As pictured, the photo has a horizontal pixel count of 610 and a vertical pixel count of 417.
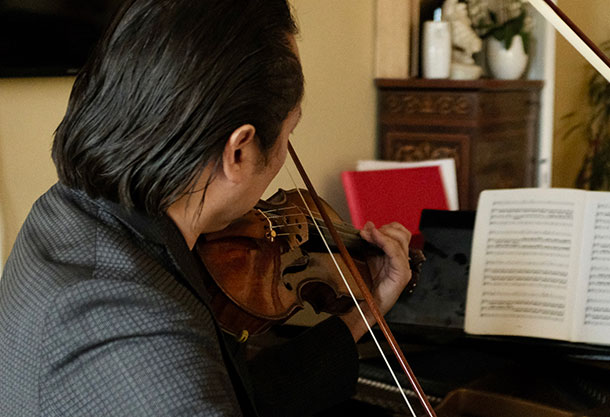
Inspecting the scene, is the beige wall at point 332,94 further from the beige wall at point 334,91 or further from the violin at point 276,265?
the violin at point 276,265

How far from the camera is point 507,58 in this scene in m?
3.42

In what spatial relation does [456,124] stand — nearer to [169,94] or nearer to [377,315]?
[377,315]

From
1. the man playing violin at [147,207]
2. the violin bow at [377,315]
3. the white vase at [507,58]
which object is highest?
the white vase at [507,58]

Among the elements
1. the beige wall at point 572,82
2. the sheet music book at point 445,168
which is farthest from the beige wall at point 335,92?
the beige wall at point 572,82

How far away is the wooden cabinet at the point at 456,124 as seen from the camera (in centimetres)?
304

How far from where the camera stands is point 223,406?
69 centimetres

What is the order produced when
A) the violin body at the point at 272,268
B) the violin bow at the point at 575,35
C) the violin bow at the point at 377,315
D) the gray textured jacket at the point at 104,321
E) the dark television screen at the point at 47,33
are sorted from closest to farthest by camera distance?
the gray textured jacket at the point at 104,321, the violin bow at the point at 377,315, the violin body at the point at 272,268, the violin bow at the point at 575,35, the dark television screen at the point at 47,33

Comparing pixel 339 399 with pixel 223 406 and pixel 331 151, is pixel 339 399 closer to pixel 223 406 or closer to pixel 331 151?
pixel 223 406

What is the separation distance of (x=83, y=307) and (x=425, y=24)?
2.72 meters

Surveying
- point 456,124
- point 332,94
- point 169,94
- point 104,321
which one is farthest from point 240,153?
point 456,124

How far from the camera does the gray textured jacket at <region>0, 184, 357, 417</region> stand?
2.22 ft

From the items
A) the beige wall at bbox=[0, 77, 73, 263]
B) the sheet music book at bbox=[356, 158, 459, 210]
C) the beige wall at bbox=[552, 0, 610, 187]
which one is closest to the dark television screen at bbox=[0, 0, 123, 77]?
the beige wall at bbox=[0, 77, 73, 263]

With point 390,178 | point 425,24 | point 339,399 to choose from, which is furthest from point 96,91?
point 425,24

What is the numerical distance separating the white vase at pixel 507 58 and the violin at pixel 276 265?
7.16ft
